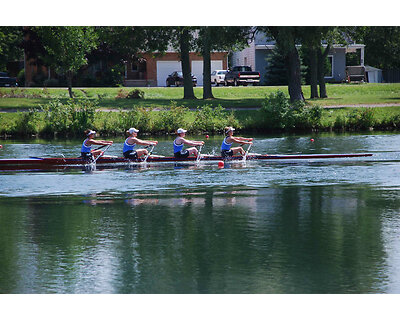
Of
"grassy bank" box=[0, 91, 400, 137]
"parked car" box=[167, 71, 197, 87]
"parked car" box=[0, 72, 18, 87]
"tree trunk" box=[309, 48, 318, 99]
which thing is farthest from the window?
"parked car" box=[0, 72, 18, 87]

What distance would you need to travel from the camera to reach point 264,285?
12.0 meters

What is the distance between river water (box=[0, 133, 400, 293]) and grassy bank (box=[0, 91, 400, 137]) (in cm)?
1277

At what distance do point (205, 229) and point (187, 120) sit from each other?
23.9 m

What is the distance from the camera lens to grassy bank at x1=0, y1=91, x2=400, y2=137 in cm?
3850

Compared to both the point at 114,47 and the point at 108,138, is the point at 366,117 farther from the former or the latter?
the point at 114,47

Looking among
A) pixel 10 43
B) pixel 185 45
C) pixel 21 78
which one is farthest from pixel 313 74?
pixel 21 78

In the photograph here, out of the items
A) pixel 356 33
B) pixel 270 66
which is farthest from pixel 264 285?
pixel 270 66

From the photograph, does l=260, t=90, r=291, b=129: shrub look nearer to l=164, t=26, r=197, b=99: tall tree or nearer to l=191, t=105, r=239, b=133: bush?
l=191, t=105, r=239, b=133: bush

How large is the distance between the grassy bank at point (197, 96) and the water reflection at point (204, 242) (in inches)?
962

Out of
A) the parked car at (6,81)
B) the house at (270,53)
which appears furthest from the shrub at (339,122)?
the parked car at (6,81)

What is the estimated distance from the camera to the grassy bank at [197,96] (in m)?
45.7

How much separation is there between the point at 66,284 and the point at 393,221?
27.0 feet

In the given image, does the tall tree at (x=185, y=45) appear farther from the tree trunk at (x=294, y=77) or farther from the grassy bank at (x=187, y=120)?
the grassy bank at (x=187, y=120)

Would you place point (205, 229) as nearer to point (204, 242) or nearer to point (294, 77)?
point (204, 242)
